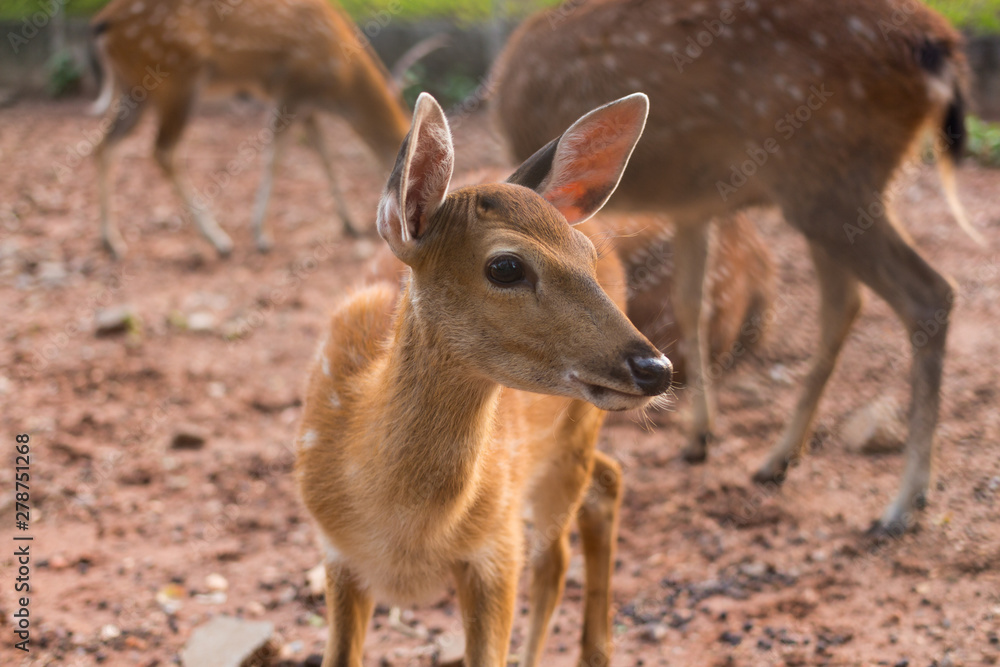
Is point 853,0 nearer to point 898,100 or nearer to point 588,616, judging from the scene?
point 898,100

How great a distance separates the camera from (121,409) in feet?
15.4

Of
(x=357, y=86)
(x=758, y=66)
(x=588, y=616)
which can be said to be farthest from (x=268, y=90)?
(x=588, y=616)

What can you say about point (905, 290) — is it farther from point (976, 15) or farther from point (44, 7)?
point (44, 7)

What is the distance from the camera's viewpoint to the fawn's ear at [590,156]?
89.4 inches

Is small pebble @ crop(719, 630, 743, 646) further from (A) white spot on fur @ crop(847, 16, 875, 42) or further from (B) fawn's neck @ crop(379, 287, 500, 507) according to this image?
(A) white spot on fur @ crop(847, 16, 875, 42)

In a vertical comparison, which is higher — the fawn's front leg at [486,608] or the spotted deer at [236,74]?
the fawn's front leg at [486,608]

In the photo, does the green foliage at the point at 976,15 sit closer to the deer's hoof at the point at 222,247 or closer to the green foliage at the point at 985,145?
the green foliage at the point at 985,145

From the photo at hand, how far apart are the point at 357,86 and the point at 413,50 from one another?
2456 mm

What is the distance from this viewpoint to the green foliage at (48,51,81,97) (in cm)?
985


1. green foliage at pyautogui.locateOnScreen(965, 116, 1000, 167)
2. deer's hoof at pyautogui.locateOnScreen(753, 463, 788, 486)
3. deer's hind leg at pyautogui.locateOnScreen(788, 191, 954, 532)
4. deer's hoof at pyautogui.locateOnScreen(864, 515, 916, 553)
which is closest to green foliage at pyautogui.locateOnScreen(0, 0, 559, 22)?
green foliage at pyautogui.locateOnScreen(965, 116, 1000, 167)

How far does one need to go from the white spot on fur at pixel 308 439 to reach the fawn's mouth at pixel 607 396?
3.12 feet

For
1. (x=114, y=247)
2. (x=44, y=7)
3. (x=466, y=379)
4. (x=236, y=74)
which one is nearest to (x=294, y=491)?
(x=466, y=379)

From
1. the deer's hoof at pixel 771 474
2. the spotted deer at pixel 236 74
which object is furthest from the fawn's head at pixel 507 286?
the spotted deer at pixel 236 74

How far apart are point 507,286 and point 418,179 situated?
0.31 metres
